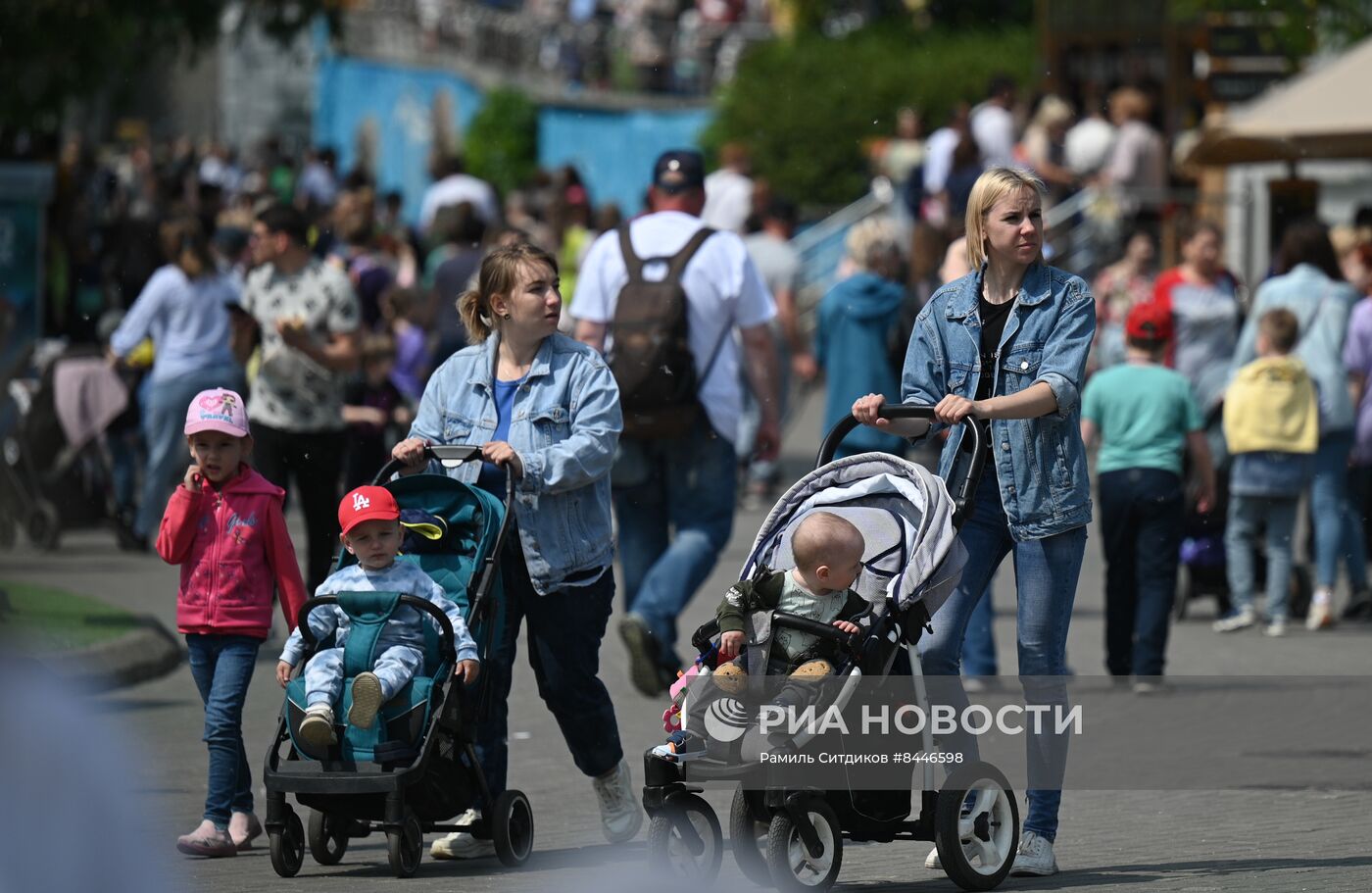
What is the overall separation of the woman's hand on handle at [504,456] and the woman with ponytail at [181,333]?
6.55m

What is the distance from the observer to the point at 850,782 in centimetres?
668

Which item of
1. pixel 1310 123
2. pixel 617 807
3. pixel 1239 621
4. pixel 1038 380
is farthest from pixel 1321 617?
pixel 1038 380

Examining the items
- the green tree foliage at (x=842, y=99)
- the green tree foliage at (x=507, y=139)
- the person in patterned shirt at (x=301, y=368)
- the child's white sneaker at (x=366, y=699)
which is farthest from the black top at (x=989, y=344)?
the green tree foliage at (x=507, y=139)

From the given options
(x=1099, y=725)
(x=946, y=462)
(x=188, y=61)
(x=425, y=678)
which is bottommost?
(x=1099, y=725)

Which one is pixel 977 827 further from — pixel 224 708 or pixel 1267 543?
pixel 1267 543

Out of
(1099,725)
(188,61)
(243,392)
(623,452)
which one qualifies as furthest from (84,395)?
(1099,725)

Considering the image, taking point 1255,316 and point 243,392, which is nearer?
point 1255,316

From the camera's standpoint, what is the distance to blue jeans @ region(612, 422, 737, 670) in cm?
1023

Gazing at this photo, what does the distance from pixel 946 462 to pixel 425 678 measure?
5.16 feet

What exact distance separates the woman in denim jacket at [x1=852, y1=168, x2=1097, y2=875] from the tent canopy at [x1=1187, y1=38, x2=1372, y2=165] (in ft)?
32.3

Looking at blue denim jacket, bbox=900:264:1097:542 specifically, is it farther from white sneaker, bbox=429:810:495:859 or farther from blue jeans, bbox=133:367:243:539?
blue jeans, bbox=133:367:243:539

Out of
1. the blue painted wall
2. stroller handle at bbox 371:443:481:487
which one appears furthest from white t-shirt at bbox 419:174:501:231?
stroller handle at bbox 371:443:481:487

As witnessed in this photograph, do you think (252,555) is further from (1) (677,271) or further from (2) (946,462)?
(1) (677,271)

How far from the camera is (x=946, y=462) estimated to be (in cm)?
723
